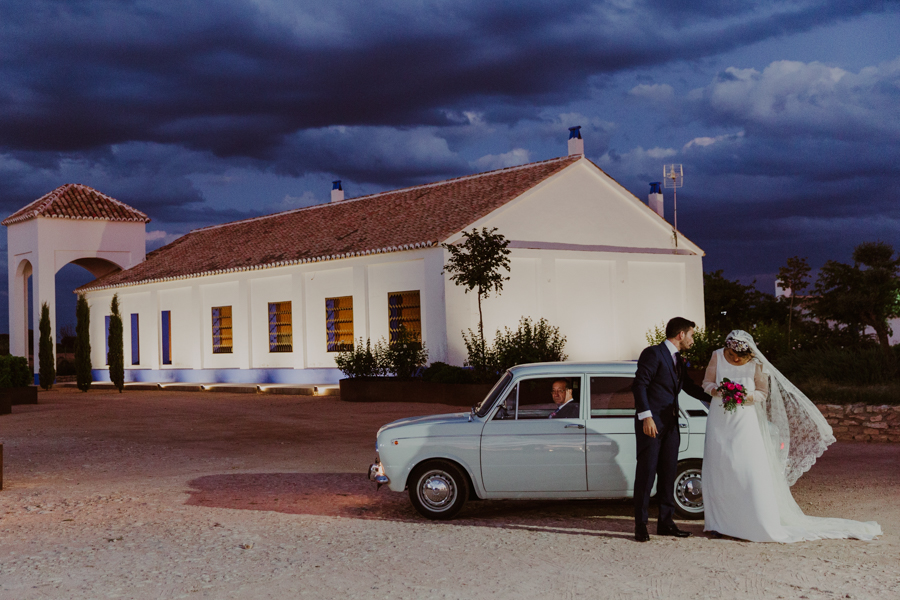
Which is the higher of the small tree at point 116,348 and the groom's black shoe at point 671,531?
the small tree at point 116,348

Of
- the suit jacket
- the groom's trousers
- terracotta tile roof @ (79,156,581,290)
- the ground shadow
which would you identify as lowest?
the ground shadow

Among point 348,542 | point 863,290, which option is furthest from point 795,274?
point 348,542

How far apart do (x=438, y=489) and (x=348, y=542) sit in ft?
3.87

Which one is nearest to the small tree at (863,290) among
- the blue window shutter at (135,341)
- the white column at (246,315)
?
the white column at (246,315)

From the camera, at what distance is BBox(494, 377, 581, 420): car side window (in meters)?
8.37

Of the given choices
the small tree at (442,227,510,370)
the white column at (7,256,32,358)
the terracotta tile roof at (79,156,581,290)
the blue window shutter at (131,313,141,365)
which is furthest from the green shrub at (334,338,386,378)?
the white column at (7,256,32,358)

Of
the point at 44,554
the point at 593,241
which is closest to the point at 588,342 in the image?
the point at 593,241

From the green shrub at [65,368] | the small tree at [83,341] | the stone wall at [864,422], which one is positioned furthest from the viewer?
the green shrub at [65,368]

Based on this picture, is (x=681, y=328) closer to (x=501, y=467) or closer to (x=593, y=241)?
(x=501, y=467)

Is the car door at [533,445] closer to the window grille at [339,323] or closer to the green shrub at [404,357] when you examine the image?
the green shrub at [404,357]

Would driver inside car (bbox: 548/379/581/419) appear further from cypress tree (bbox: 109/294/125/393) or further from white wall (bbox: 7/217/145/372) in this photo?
white wall (bbox: 7/217/145/372)

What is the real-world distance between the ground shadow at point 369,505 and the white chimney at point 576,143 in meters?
18.9

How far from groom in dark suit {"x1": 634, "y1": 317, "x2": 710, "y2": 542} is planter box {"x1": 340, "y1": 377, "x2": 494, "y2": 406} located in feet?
41.6

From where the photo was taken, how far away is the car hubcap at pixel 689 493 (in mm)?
8242
